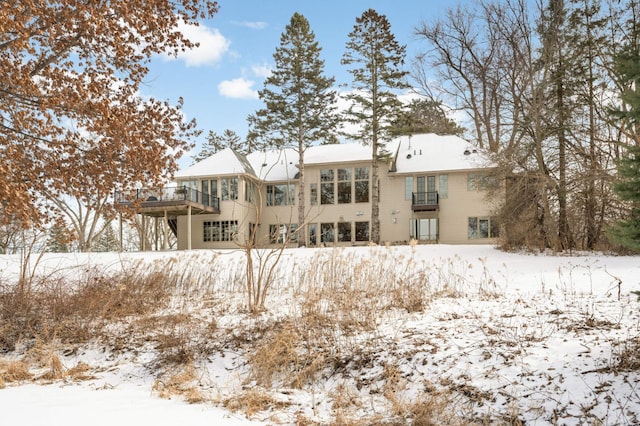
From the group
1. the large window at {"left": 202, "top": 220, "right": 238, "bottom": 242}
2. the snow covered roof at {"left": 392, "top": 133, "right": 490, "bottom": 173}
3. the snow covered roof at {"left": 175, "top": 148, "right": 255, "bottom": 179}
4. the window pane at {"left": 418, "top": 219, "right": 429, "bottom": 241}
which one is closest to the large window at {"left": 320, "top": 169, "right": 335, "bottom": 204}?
the snow covered roof at {"left": 392, "top": 133, "right": 490, "bottom": 173}

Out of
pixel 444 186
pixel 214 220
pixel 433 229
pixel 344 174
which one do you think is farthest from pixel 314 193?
pixel 444 186

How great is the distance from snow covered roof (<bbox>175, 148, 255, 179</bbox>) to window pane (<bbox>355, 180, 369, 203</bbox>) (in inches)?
261

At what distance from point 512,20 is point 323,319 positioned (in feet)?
55.3

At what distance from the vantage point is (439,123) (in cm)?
3425

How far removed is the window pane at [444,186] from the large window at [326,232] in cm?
670

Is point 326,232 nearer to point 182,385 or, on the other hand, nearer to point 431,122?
point 431,122

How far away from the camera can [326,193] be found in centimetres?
2820

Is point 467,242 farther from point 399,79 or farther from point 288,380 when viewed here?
point 288,380

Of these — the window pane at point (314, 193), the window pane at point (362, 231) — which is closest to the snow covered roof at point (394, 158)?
the window pane at point (314, 193)

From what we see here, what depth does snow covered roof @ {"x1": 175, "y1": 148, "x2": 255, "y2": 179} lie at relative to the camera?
1093 inches

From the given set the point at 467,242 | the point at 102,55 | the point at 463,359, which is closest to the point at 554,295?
the point at 463,359

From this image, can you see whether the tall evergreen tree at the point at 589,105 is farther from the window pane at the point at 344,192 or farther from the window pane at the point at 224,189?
the window pane at the point at 224,189

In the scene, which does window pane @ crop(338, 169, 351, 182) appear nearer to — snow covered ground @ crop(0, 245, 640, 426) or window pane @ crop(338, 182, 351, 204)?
window pane @ crop(338, 182, 351, 204)

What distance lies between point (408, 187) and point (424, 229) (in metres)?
2.58
